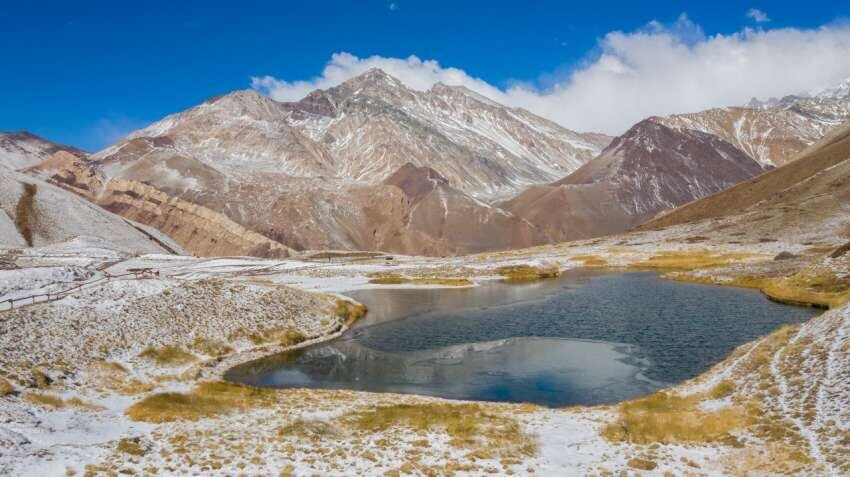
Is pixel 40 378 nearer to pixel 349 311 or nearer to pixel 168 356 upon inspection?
pixel 168 356

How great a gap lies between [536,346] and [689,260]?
94.3 meters

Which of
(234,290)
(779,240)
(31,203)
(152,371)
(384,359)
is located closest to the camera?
(152,371)

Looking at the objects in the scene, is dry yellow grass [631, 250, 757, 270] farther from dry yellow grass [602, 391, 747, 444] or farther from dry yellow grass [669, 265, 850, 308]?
dry yellow grass [602, 391, 747, 444]

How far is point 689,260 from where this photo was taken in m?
132

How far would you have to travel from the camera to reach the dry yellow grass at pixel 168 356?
43.8 m

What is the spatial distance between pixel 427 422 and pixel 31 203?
18804 cm

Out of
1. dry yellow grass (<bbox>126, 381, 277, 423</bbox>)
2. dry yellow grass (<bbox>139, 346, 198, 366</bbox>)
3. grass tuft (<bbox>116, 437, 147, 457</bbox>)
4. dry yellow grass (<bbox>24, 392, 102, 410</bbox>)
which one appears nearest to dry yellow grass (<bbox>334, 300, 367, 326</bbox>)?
dry yellow grass (<bbox>139, 346, 198, 366</bbox>)

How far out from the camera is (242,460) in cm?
2245

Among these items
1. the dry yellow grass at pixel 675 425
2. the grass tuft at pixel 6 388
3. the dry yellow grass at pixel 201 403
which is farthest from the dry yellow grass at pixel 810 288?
the grass tuft at pixel 6 388

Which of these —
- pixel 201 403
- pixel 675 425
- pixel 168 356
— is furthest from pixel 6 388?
pixel 675 425

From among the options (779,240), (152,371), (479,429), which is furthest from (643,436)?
(779,240)

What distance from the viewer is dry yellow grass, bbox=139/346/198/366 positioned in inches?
1726

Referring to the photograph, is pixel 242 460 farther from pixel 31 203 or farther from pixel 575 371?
pixel 31 203

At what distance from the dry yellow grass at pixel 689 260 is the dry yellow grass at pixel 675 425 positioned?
330 feet
